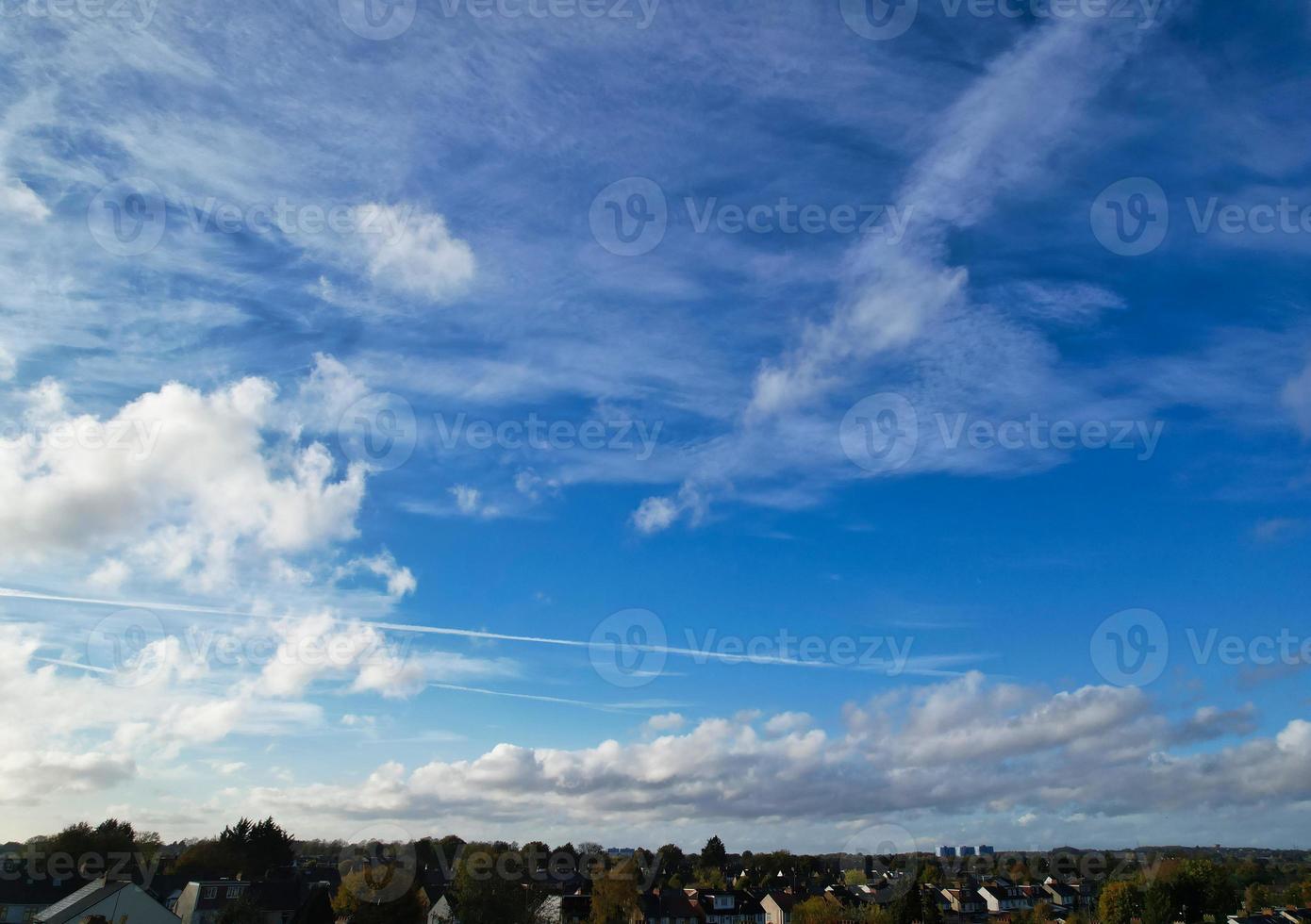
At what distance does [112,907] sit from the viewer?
224 feet

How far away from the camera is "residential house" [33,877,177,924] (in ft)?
222

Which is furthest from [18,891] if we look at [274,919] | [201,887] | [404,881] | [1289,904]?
[1289,904]

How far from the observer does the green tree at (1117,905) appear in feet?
339

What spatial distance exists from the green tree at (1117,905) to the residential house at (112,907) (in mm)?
104304

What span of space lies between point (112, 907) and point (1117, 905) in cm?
10890

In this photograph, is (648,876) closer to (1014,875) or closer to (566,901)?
(566,901)

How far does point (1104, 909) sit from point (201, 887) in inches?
4205

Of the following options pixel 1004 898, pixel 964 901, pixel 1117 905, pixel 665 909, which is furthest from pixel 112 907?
pixel 1004 898

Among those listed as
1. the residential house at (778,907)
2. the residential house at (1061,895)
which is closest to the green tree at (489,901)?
the residential house at (778,907)

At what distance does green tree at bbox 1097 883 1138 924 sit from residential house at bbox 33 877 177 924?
10430 cm

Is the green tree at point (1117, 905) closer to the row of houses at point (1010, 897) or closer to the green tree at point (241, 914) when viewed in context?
the row of houses at point (1010, 897)

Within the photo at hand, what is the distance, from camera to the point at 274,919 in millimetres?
92625

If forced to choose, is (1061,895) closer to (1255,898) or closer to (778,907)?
(1255,898)

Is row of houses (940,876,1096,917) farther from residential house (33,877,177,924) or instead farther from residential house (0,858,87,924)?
residential house (0,858,87,924)
